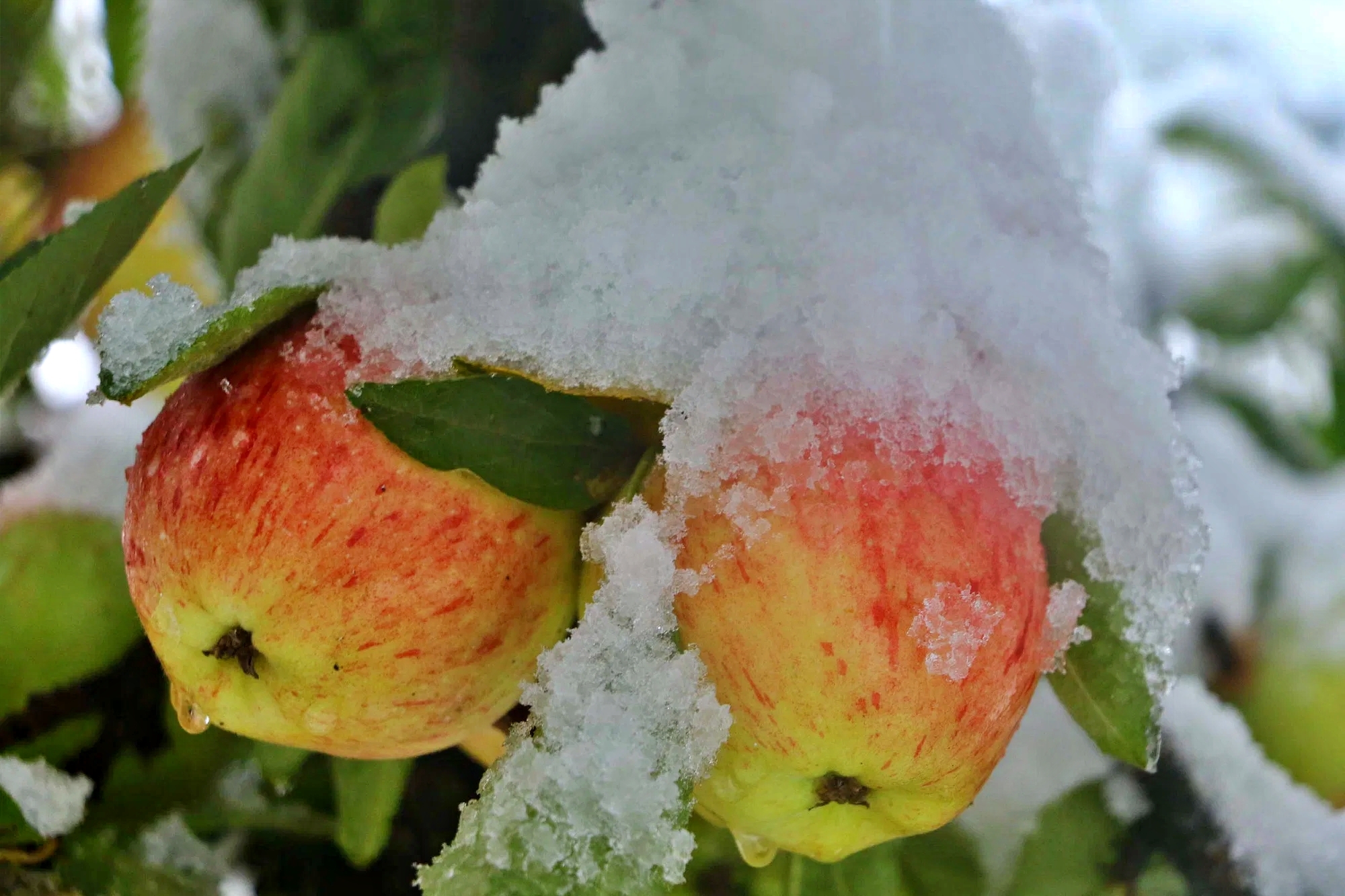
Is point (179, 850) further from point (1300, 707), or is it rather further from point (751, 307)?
point (1300, 707)

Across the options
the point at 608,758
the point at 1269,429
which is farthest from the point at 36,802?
the point at 1269,429

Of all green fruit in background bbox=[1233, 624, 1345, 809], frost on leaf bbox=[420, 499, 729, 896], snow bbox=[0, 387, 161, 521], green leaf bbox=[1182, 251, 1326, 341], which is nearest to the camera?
frost on leaf bbox=[420, 499, 729, 896]

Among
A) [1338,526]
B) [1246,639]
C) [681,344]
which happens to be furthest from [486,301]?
[1338,526]

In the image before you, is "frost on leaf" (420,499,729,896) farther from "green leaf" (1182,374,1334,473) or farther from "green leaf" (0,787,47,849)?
"green leaf" (1182,374,1334,473)

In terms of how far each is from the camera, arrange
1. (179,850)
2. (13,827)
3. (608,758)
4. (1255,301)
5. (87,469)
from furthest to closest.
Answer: (1255,301)
(87,469)
(179,850)
(13,827)
(608,758)

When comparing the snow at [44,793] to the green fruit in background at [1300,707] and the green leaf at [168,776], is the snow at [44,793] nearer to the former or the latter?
the green leaf at [168,776]

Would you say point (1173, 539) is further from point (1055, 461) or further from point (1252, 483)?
point (1252, 483)

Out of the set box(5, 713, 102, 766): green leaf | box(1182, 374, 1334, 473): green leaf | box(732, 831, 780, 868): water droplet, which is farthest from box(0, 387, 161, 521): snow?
box(1182, 374, 1334, 473): green leaf
